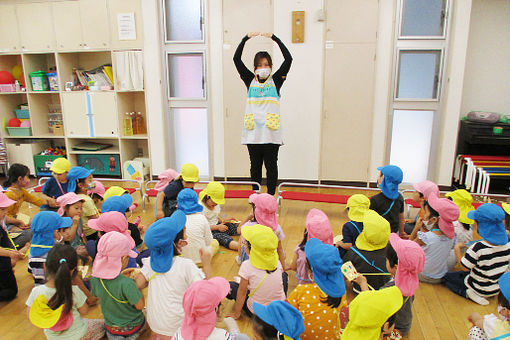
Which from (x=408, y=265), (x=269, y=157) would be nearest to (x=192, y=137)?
(x=269, y=157)

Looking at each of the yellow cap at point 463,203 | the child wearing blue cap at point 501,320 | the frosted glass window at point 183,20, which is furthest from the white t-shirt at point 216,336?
the frosted glass window at point 183,20

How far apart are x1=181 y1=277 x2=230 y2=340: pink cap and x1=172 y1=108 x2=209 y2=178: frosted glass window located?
444cm

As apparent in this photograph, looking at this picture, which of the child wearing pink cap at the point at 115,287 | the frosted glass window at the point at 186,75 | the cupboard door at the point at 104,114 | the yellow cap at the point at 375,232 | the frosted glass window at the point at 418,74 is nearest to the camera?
the child wearing pink cap at the point at 115,287

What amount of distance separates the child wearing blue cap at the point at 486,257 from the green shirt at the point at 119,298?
2308mm

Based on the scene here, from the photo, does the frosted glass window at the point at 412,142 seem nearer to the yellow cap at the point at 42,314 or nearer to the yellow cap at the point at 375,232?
the yellow cap at the point at 375,232

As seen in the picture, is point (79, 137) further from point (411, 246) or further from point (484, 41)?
point (484, 41)

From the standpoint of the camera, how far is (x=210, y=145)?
227 inches

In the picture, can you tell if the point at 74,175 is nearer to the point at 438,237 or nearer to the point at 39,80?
the point at 438,237

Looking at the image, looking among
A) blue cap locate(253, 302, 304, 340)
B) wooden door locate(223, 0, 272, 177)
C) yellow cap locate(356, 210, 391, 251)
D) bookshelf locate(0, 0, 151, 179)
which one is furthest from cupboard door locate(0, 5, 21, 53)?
blue cap locate(253, 302, 304, 340)

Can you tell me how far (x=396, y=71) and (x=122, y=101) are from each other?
13.8 ft

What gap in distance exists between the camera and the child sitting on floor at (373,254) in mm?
2387

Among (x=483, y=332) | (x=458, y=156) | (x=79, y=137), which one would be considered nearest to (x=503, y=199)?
(x=458, y=156)

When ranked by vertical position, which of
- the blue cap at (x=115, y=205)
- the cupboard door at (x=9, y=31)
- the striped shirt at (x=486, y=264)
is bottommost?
the striped shirt at (x=486, y=264)

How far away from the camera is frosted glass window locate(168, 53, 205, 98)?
5.68 metres
